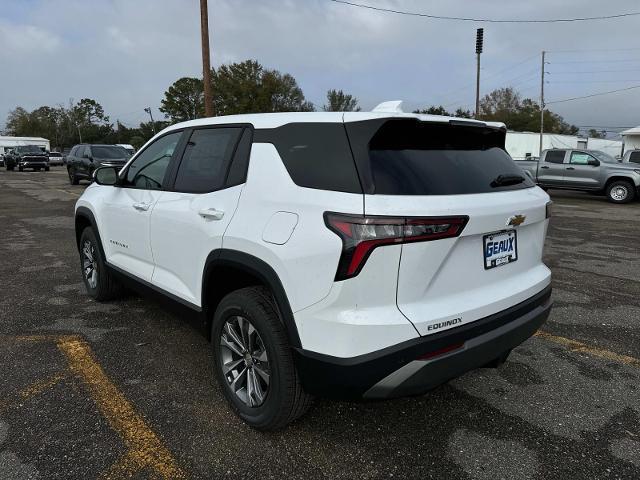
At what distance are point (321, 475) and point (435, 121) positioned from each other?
1808 millimetres

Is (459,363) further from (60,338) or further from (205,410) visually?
(60,338)

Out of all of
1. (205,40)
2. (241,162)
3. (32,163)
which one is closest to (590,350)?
(241,162)

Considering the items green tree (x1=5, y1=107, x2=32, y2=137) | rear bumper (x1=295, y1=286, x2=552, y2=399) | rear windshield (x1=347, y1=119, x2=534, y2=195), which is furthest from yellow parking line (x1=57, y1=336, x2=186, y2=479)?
green tree (x1=5, y1=107, x2=32, y2=137)

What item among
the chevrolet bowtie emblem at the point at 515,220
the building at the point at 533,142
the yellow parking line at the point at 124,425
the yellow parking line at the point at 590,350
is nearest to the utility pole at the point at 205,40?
the yellow parking line at the point at 124,425

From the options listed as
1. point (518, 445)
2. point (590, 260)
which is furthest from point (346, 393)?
point (590, 260)

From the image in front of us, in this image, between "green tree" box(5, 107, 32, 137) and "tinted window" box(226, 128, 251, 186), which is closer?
"tinted window" box(226, 128, 251, 186)

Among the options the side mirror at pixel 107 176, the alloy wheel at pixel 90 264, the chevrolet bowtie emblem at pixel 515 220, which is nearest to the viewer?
the chevrolet bowtie emblem at pixel 515 220

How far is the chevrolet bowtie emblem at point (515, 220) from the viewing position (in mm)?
2478

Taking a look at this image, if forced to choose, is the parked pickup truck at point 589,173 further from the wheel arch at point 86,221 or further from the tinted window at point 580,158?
the wheel arch at point 86,221

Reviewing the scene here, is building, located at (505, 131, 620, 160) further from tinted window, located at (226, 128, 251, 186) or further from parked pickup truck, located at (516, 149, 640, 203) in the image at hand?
tinted window, located at (226, 128, 251, 186)

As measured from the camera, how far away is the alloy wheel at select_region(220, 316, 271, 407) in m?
2.61

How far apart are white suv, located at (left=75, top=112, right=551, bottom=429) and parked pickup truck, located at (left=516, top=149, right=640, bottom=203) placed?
14.8 metres

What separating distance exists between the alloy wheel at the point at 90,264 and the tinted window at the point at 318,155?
2.97 metres

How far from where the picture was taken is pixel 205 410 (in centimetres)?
290
